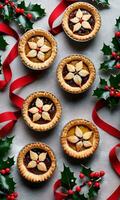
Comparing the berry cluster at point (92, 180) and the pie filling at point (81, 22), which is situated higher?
the pie filling at point (81, 22)

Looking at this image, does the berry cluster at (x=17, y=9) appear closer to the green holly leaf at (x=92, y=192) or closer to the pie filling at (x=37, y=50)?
the pie filling at (x=37, y=50)

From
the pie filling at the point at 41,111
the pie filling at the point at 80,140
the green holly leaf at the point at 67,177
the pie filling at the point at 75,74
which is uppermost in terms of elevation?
the pie filling at the point at 75,74

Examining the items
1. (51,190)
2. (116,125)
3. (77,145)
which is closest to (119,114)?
(116,125)

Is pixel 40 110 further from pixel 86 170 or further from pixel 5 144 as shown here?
pixel 86 170

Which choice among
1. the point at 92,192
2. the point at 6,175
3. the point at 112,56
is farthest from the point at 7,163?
the point at 112,56

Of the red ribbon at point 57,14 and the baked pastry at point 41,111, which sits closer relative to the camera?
the baked pastry at point 41,111

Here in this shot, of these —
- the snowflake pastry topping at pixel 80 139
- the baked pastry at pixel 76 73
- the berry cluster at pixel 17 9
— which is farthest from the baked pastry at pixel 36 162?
the berry cluster at pixel 17 9
